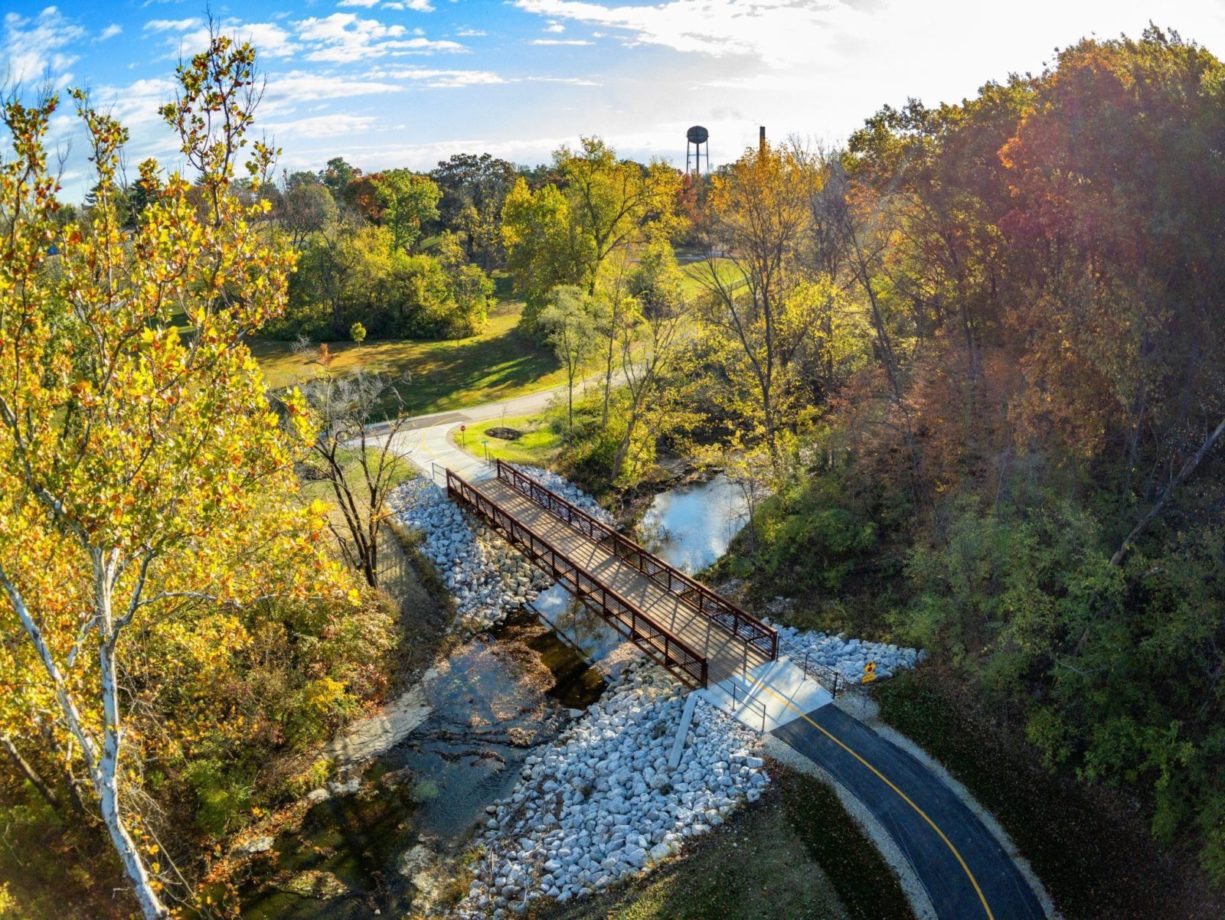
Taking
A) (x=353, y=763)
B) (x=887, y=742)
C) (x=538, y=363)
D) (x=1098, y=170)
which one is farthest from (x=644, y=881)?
(x=538, y=363)

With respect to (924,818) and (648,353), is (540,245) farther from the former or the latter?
(924,818)

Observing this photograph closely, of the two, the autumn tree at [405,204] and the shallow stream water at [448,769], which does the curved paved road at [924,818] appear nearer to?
the shallow stream water at [448,769]

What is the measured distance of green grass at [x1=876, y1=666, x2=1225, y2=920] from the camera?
12.6 meters

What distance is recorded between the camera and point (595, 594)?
22359 millimetres

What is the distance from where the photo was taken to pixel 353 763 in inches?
720

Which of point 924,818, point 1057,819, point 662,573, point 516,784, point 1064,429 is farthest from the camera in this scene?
point 662,573

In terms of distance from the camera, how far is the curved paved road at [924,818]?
41.7 ft

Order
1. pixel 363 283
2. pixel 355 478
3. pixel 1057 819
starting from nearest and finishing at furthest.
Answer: pixel 1057 819 < pixel 355 478 < pixel 363 283

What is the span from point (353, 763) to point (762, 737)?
9842 mm

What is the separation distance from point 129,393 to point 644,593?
15413mm

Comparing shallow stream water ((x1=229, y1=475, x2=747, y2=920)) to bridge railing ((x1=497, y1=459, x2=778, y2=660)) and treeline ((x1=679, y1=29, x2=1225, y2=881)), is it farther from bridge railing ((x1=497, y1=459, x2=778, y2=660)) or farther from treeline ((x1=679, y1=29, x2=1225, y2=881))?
treeline ((x1=679, y1=29, x2=1225, y2=881))

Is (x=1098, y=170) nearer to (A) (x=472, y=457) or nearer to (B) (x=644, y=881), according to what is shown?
(B) (x=644, y=881)

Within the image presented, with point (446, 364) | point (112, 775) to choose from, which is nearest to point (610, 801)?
point (112, 775)

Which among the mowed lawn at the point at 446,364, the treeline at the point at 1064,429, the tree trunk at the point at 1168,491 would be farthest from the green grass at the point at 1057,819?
the mowed lawn at the point at 446,364
